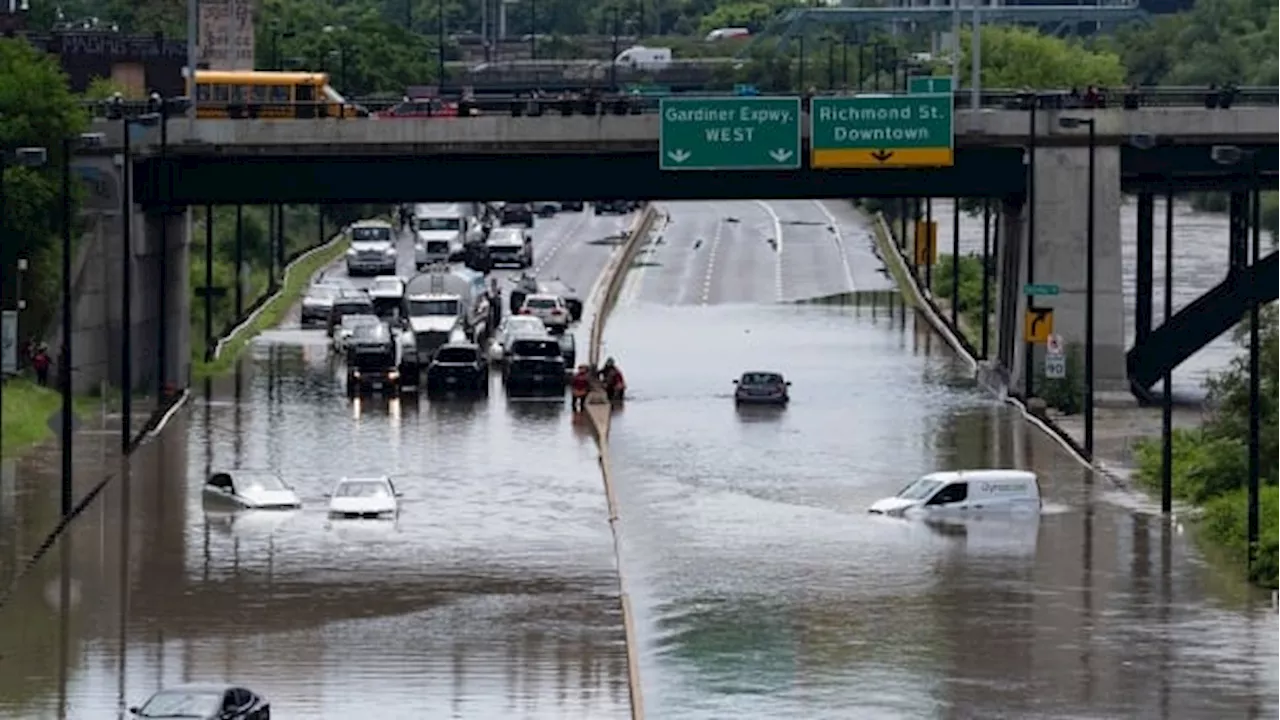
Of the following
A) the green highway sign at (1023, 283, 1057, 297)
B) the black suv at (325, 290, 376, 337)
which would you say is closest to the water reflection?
the green highway sign at (1023, 283, 1057, 297)

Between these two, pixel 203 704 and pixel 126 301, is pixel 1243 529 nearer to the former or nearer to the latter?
pixel 203 704

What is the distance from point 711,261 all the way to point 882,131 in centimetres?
4957

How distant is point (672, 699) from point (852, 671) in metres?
3.54

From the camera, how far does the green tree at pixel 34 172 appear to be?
83.2 metres

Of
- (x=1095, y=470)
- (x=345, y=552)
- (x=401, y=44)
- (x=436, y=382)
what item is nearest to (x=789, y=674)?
(x=345, y=552)

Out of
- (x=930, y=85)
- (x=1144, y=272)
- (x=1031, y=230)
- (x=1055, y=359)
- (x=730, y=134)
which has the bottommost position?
(x=1055, y=359)

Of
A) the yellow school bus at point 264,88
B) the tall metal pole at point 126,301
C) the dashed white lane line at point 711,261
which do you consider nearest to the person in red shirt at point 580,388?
the tall metal pole at point 126,301

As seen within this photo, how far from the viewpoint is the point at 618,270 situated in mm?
130250

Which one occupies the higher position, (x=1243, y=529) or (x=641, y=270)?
(x=1243, y=529)

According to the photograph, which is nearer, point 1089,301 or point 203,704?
point 203,704

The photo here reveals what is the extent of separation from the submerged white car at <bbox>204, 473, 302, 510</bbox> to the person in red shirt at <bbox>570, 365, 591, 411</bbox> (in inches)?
765

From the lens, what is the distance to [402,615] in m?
55.2

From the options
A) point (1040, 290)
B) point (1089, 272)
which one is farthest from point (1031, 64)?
point (1089, 272)

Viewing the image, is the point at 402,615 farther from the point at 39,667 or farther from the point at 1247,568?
the point at 1247,568
